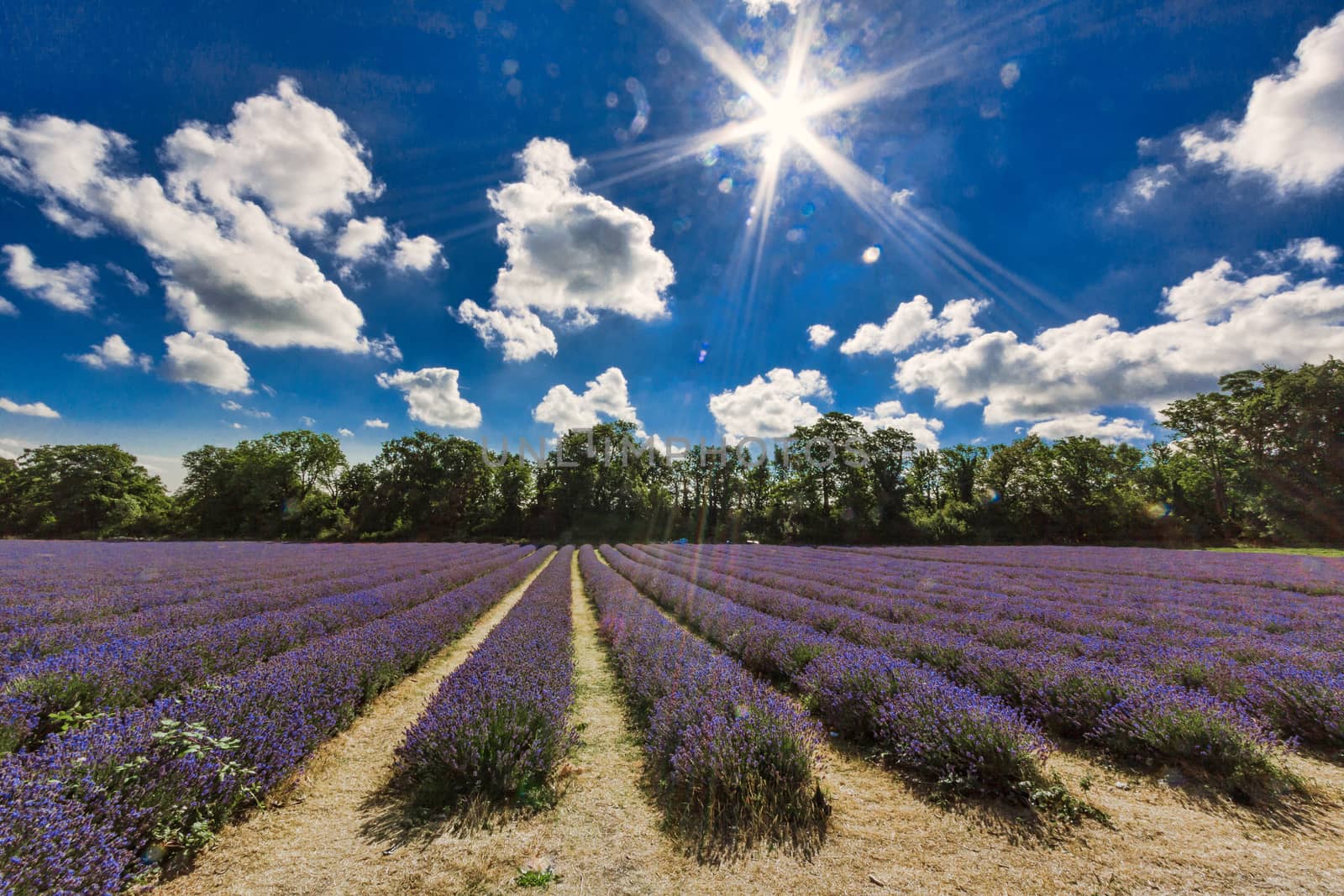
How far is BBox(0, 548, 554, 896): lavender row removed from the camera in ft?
5.82

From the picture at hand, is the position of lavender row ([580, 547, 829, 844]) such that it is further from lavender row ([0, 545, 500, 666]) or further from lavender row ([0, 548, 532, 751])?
lavender row ([0, 545, 500, 666])

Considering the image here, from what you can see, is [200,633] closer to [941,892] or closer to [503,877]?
[503,877]

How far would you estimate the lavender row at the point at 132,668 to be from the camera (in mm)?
3326

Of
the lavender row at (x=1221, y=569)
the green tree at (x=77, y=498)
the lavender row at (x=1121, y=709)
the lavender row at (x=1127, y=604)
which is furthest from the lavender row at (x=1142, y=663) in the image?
the green tree at (x=77, y=498)

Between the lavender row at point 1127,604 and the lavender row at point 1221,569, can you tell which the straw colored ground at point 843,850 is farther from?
the lavender row at point 1221,569

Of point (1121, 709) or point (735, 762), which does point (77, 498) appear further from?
point (1121, 709)

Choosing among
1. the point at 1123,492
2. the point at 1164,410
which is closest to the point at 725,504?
the point at 1123,492

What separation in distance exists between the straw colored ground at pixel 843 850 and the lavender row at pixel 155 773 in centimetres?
26

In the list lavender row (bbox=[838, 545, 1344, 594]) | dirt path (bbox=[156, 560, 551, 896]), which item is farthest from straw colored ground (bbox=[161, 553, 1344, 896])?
lavender row (bbox=[838, 545, 1344, 594])

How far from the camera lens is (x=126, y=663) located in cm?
412

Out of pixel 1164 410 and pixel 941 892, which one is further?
pixel 1164 410

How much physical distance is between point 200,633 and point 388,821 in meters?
4.48

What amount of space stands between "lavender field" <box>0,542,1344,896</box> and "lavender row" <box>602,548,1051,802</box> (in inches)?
0.9

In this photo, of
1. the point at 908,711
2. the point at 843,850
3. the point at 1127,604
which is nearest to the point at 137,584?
the point at 843,850
